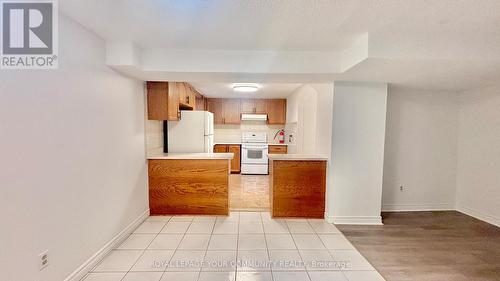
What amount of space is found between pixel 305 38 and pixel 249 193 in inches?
124

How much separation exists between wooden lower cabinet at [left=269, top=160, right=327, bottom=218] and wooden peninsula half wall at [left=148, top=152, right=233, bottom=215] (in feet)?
2.42

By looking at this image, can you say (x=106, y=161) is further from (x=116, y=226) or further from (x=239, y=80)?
(x=239, y=80)

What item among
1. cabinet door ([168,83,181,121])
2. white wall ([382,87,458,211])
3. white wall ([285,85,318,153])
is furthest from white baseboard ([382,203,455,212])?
cabinet door ([168,83,181,121])

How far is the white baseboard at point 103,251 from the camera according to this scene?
6.18ft

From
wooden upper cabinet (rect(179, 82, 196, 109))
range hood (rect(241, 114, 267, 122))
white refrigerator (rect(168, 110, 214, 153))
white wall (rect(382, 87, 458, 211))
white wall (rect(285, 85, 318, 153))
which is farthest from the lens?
range hood (rect(241, 114, 267, 122))

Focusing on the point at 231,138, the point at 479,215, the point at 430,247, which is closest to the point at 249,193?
the point at 231,138

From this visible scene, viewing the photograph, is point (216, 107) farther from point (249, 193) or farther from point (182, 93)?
point (249, 193)

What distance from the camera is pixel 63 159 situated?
1712 mm

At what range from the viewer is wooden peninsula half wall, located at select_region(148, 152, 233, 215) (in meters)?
3.30

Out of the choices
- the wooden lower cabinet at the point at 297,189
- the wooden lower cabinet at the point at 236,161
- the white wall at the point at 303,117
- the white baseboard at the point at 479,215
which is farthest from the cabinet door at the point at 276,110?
the white baseboard at the point at 479,215

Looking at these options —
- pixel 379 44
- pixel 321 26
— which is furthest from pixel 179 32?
pixel 379 44

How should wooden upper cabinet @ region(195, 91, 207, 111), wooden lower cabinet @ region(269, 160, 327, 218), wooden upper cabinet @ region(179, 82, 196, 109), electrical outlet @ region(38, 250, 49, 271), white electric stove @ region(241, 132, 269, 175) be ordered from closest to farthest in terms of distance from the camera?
electrical outlet @ region(38, 250, 49, 271) → wooden lower cabinet @ region(269, 160, 327, 218) → wooden upper cabinet @ region(179, 82, 196, 109) → wooden upper cabinet @ region(195, 91, 207, 111) → white electric stove @ region(241, 132, 269, 175)

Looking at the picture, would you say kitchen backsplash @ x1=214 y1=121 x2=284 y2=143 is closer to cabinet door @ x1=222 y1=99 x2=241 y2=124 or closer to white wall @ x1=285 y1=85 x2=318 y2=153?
cabinet door @ x1=222 y1=99 x2=241 y2=124

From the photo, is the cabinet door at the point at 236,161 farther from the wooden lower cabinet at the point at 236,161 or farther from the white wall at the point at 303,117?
the white wall at the point at 303,117
